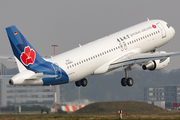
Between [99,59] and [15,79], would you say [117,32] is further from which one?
[15,79]

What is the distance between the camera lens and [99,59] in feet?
181

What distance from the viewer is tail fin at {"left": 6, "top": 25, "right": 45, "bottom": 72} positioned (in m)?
46.4

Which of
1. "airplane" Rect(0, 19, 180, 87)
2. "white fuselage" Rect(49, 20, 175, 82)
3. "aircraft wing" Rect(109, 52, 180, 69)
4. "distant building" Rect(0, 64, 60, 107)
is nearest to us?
"airplane" Rect(0, 19, 180, 87)

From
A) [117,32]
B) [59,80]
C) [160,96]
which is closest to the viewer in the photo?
[59,80]

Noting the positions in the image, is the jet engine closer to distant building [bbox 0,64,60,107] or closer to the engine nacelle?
the engine nacelle

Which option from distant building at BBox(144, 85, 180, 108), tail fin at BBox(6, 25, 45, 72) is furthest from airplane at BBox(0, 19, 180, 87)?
distant building at BBox(144, 85, 180, 108)

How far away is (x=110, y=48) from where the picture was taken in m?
56.7

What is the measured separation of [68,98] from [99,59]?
5973cm

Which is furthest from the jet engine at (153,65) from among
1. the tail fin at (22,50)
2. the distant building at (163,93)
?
the distant building at (163,93)

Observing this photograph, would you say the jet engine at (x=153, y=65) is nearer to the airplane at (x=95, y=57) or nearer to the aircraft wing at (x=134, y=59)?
the airplane at (x=95, y=57)

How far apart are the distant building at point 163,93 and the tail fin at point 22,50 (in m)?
72.6

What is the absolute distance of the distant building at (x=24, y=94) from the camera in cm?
9050

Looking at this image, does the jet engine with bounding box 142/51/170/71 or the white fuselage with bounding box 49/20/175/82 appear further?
the jet engine with bounding box 142/51/170/71

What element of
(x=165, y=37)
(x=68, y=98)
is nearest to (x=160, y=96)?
(x=68, y=98)
